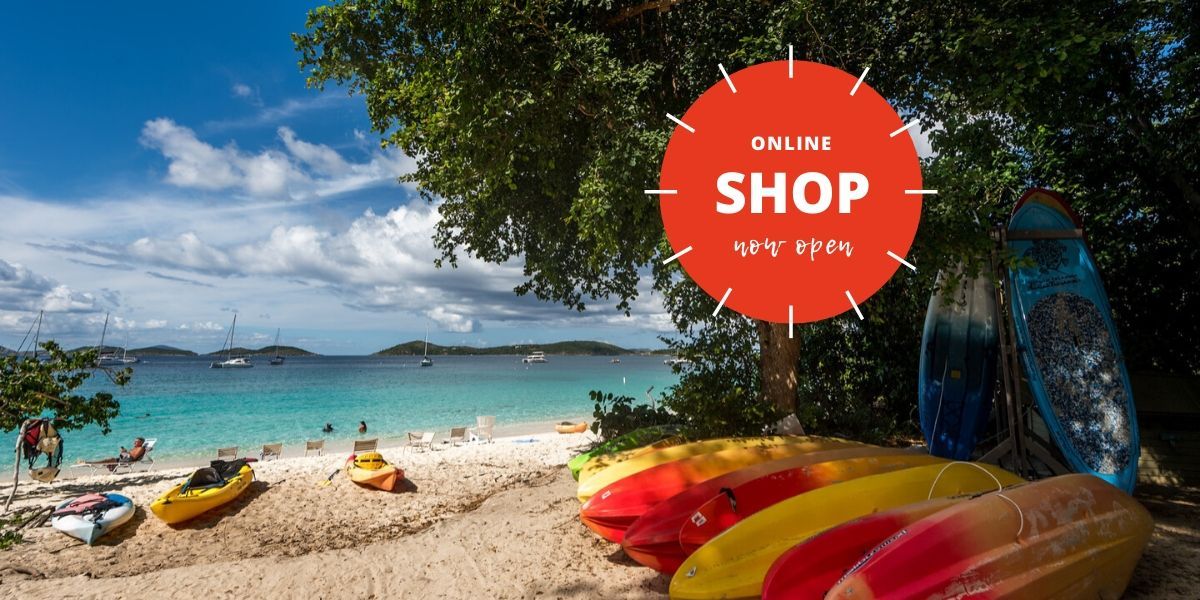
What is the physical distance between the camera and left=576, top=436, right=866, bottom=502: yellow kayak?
21.0ft

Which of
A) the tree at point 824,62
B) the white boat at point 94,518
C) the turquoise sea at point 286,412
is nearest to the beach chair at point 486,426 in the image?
the turquoise sea at point 286,412

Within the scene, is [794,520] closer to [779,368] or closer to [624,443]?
[624,443]

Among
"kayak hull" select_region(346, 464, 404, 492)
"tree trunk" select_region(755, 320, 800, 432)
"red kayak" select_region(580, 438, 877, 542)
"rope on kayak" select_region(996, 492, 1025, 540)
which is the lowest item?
"kayak hull" select_region(346, 464, 404, 492)

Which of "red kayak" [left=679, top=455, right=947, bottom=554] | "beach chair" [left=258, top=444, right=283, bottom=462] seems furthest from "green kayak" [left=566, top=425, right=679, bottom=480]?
"beach chair" [left=258, top=444, right=283, bottom=462]

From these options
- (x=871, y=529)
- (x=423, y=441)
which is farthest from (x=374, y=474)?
(x=871, y=529)

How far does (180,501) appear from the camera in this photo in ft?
30.4

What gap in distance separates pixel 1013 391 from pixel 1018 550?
15.9ft

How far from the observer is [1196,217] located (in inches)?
353

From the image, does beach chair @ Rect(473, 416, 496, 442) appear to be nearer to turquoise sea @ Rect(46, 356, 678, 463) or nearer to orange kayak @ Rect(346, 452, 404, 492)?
turquoise sea @ Rect(46, 356, 678, 463)

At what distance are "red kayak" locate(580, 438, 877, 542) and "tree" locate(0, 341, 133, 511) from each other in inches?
176

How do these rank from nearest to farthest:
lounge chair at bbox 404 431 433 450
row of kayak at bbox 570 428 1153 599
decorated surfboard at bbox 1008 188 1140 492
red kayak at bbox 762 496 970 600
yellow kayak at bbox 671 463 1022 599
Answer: row of kayak at bbox 570 428 1153 599 → red kayak at bbox 762 496 970 600 → yellow kayak at bbox 671 463 1022 599 → decorated surfboard at bbox 1008 188 1140 492 → lounge chair at bbox 404 431 433 450

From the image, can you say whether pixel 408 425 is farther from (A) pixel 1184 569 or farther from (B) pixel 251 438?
(A) pixel 1184 569

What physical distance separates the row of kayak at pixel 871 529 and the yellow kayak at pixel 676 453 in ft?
1.21

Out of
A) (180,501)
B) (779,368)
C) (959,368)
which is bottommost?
(180,501)
